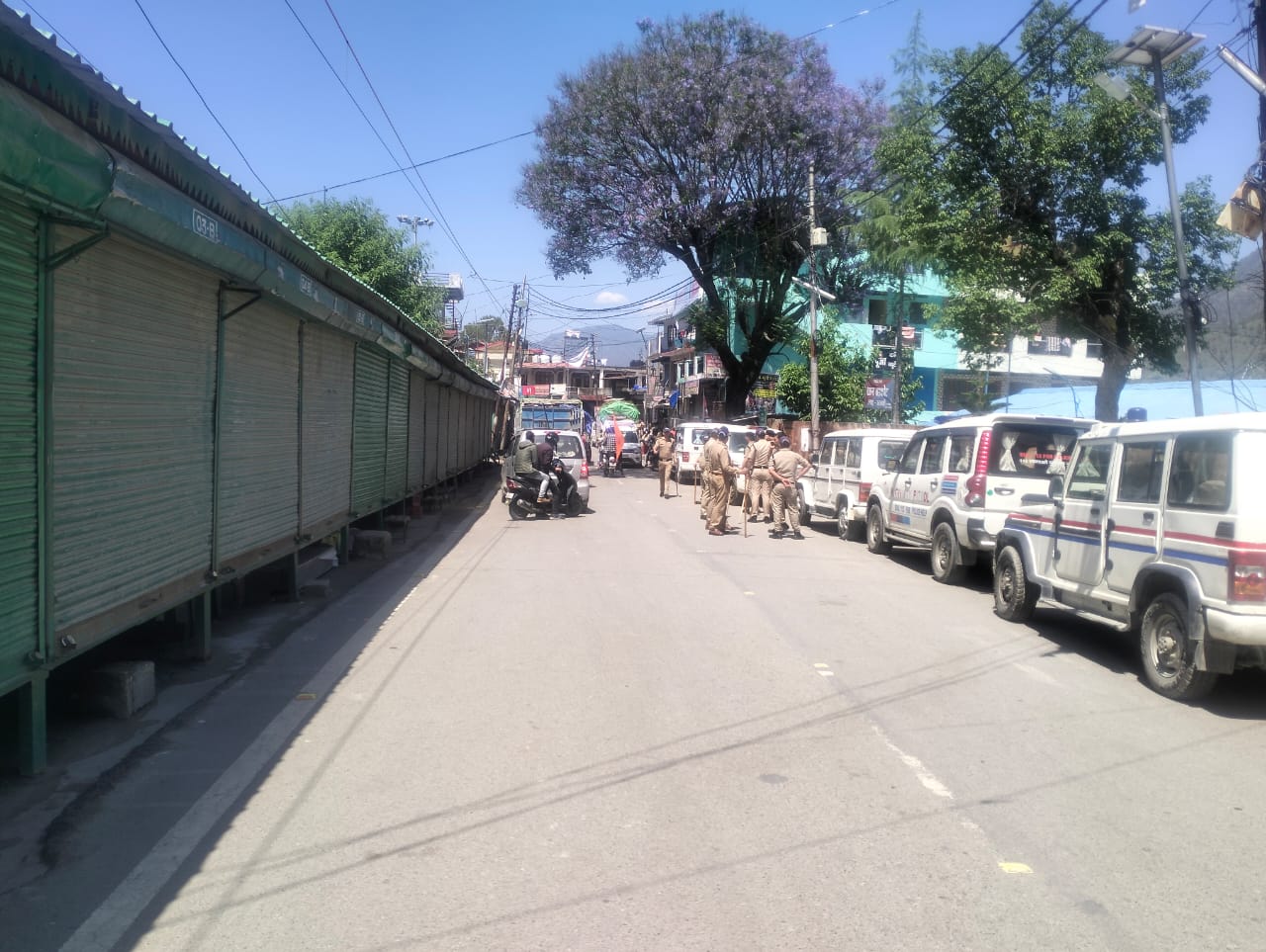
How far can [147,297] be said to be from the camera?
22.6 ft

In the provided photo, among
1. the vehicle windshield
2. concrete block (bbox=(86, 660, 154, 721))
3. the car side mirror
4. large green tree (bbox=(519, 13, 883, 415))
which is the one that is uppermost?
large green tree (bbox=(519, 13, 883, 415))

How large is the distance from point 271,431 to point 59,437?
14.0 ft

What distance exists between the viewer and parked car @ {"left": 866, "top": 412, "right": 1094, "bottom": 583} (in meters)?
12.4

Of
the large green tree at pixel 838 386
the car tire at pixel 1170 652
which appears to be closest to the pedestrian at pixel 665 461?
the large green tree at pixel 838 386

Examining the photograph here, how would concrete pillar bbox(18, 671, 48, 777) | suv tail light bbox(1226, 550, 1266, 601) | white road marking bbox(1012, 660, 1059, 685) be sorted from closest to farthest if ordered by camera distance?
1. concrete pillar bbox(18, 671, 48, 777)
2. suv tail light bbox(1226, 550, 1266, 601)
3. white road marking bbox(1012, 660, 1059, 685)

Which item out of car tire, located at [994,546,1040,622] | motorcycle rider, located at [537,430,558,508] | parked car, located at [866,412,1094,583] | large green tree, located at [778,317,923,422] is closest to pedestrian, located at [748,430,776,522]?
motorcycle rider, located at [537,430,558,508]

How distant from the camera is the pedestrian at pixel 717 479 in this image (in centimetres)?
1858

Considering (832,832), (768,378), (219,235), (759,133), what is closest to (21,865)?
(832,832)

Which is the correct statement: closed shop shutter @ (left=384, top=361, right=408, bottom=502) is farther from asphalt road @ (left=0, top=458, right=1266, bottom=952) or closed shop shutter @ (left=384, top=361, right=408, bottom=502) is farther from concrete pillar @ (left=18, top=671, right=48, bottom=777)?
concrete pillar @ (left=18, top=671, right=48, bottom=777)

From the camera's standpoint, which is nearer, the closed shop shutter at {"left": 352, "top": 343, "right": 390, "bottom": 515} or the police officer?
the closed shop shutter at {"left": 352, "top": 343, "right": 390, "bottom": 515}

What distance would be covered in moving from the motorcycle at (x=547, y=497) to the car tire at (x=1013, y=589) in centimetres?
1140

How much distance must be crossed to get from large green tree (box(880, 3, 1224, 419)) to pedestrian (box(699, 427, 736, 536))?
5846 mm

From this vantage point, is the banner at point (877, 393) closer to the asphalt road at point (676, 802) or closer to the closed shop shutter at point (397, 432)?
the closed shop shutter at point (397, 432)

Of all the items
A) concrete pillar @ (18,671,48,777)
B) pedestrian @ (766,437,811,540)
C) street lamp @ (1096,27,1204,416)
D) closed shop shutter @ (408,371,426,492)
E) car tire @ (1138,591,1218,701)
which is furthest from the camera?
closed shop shutter @ (408,371,426,492)
